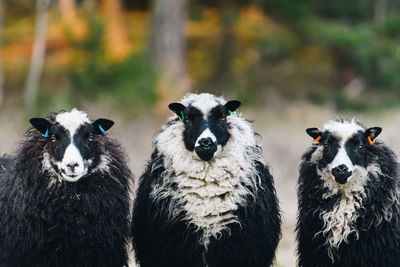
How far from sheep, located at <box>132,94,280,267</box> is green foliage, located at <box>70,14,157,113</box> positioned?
1117 cm

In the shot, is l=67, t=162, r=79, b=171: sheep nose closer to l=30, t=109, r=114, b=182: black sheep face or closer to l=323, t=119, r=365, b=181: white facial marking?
l=30, t=109, r=114, b=182: black sheep face

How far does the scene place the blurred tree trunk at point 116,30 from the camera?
26.2m

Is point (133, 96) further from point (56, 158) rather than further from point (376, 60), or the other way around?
point (56, 158)

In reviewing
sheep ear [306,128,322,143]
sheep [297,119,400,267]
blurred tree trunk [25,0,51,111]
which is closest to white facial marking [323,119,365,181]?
sheep [297,119,400,267]

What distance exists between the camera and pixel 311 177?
10.1 m

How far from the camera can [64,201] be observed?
367 inches

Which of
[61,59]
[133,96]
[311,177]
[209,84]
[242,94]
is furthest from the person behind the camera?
[61,59]

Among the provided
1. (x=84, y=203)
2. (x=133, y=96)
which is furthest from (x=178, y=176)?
(x=133, y=96)

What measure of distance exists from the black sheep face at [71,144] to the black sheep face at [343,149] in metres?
2.88

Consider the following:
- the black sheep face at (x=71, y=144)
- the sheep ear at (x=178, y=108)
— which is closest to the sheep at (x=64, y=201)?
the black sheep face at (x=71, y=144)

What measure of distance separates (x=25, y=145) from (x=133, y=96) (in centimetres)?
1160

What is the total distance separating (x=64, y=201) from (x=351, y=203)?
3.60 metres

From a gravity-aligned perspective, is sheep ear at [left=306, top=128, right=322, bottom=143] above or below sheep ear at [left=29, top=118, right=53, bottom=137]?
above

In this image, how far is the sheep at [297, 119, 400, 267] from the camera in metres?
9.65
